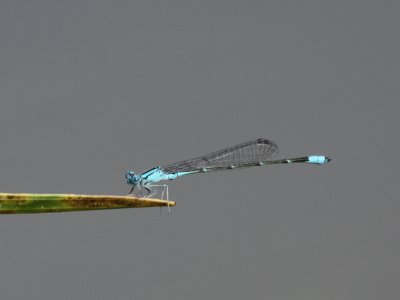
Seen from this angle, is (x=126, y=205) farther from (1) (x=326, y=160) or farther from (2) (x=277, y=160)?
(2) (x=277, y=160)

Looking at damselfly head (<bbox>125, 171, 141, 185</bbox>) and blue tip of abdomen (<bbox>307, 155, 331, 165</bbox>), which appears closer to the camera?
blue tip of abdomen (<bbox>307, 155, 331, 165</bbox>)

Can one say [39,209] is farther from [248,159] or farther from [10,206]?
[248,159]

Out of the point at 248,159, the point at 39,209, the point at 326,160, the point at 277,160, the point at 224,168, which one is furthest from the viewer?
the point at 248,159

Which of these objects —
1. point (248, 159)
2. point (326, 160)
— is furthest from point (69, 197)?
point (248, 159)

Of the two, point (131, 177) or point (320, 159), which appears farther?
point (131, 177)

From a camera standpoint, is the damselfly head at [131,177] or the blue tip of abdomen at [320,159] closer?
the blue tip of abdomen at [320,159]

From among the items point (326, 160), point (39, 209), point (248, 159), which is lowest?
point (39, 209)

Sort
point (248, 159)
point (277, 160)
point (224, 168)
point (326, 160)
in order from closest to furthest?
point (326, 160), point (277, 160), point (224, 168), point (248, 159)

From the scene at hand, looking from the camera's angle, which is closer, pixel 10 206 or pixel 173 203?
pixel 10 206

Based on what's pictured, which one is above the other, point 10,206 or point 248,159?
point 248,159

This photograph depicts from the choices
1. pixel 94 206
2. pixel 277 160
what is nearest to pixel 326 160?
pixel 277 160
